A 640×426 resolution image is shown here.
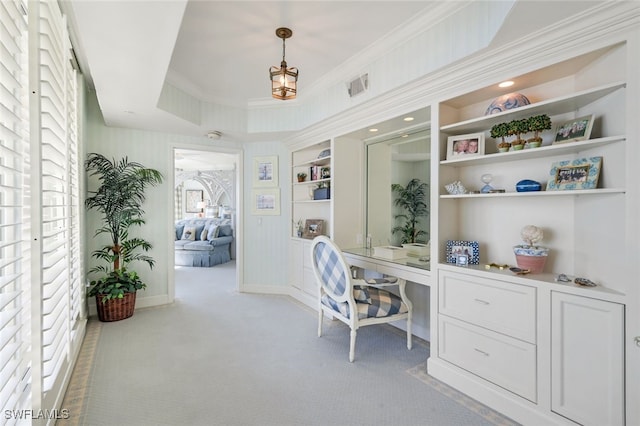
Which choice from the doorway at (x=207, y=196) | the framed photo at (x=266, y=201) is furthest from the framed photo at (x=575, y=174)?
the doorway at (x=207, y=196)

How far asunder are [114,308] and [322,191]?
9.01ft

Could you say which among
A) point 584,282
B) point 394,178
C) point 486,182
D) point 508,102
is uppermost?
point 508,102

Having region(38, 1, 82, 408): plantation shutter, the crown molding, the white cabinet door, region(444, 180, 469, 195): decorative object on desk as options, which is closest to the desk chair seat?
region(444, 180, 469, 195): decorative object on desk

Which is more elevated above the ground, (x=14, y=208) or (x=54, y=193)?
(x=54, y=193)

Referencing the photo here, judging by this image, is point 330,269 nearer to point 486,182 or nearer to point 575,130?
point 486,182

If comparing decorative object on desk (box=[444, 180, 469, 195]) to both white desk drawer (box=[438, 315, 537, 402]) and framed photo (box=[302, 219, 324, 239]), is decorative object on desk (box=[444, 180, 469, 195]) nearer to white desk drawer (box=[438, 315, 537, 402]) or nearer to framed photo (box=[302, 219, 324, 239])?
white desk drawer (box=[438, 315, 537, 402])

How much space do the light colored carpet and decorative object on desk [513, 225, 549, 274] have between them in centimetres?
96

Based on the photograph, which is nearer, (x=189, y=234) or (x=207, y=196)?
(x=189, y=234)

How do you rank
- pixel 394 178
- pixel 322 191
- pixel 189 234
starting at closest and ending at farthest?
pixel 394 178
pixel 322 191
pixel 189 234

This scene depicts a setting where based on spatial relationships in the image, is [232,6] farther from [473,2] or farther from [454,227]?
[454,227]

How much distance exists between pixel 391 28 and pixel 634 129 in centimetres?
172

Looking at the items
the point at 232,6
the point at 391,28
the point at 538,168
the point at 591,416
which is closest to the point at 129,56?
the point at 232,6

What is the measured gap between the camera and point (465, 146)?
2275 millimetres

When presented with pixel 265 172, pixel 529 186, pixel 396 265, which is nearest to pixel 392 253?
pixel 396 265
